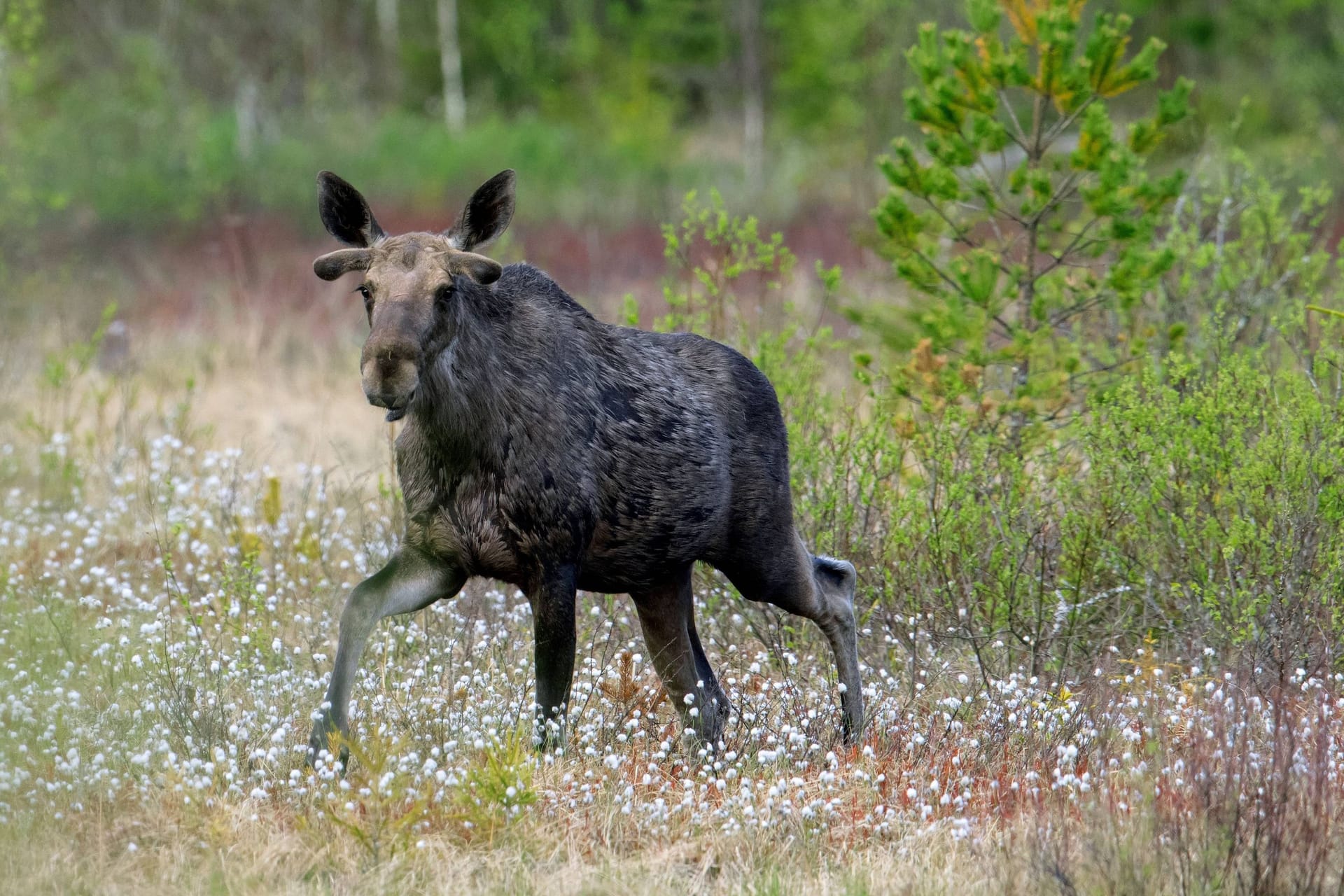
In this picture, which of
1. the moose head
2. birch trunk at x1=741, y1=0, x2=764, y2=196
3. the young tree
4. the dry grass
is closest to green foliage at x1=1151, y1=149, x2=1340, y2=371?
the young tree

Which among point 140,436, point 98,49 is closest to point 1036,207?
point 140,436

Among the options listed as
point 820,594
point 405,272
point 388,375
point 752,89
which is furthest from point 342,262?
point 752,89

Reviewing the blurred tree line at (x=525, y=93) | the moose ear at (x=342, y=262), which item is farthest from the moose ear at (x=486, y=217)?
the blurred tree line at (x=525, y=93)

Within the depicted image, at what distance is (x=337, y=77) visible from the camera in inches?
1366

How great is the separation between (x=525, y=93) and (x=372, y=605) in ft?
112

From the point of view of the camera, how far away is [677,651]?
6391mm

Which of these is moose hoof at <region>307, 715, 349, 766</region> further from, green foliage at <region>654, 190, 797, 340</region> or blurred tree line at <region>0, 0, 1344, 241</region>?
blurred tree line at <region>0, 0, 1344, 241</region>

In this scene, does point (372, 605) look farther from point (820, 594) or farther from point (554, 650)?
point (820, 594)

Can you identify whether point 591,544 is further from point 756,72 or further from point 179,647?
point 756,72

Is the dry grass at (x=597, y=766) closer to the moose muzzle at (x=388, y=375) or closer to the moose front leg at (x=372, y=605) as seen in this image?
the moose front leg at (x=372, y=605)

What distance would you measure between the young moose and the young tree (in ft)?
8.13

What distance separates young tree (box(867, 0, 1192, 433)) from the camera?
331 inches

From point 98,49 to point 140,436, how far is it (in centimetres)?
2689

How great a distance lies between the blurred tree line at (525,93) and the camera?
87.6 feet
